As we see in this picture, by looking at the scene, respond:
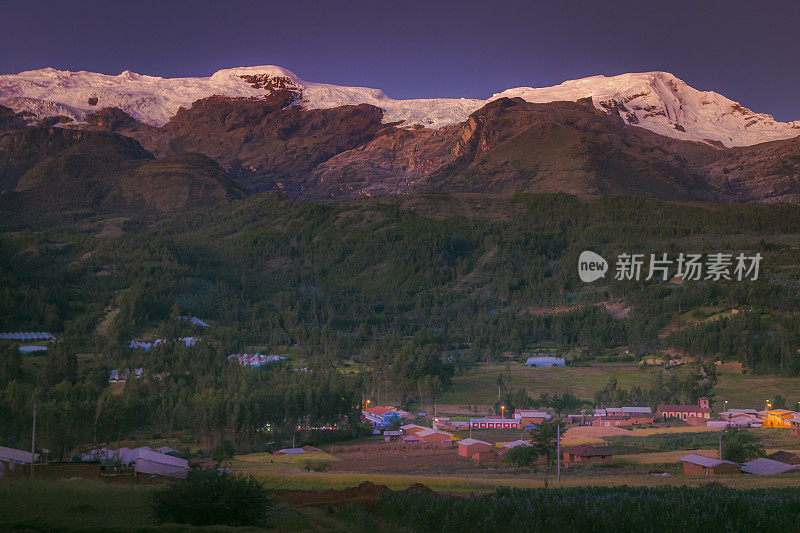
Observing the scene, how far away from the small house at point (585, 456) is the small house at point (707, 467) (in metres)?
7.82

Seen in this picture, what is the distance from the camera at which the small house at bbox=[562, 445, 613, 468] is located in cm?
6391

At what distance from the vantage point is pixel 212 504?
25.1 meters

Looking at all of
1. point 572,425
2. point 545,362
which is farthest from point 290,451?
point 545,362

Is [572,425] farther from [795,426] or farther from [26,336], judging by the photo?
[26,336]

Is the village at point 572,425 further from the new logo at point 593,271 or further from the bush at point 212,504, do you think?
the new logo at point 593,271

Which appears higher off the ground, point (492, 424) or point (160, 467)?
point (160, 467)

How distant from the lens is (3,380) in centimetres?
9962

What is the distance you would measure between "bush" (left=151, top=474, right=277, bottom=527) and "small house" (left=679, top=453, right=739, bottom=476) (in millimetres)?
39367

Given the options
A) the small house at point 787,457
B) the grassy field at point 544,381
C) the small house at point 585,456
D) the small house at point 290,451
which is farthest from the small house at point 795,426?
the small house at point 290,451

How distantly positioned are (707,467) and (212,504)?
40944 mm

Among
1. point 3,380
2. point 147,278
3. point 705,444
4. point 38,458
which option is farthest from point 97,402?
point 147,278

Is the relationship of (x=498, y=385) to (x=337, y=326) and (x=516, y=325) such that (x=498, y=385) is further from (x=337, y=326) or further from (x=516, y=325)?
(x=337, y=326)

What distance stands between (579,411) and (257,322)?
86442 millimetres

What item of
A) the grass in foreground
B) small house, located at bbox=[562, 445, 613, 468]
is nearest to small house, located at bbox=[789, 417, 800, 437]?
small house, located at bbox=[562, 445, 613, 468]
